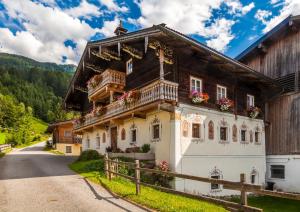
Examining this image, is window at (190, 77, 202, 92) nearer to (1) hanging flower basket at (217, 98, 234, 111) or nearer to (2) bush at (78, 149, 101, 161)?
(1) hanging flower basket at (217, 98, 234, 111)

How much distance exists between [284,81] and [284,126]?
11.6 feet

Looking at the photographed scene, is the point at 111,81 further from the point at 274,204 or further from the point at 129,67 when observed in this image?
the point at 274,204

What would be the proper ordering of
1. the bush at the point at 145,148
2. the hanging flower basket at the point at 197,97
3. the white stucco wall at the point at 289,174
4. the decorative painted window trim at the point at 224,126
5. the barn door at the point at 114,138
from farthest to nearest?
the barn door at the point at 114,138
the white stucco wall at the point at 289,174
the decorative painted window trim at the point at 224,126
the bush at the point at 145,148
the hanging flower basket at the point at 197,97

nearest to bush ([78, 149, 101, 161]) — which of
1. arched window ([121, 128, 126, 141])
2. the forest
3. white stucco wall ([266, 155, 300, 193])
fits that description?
arched window ([121, 128, 126, 141])

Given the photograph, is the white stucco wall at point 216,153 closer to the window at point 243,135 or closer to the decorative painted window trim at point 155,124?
the window at point 243,135

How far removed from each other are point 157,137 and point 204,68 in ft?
18.4

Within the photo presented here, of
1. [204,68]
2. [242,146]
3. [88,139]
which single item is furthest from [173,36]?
[88,139]

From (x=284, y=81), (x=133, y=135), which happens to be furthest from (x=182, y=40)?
(x=284, y=81)

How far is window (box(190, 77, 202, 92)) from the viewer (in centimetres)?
1845

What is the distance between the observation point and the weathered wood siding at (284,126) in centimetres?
2170

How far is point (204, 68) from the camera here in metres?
19.3

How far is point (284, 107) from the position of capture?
2283 cm

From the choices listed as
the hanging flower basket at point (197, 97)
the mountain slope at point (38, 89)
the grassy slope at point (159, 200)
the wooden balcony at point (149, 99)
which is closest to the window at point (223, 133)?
the hanging flower basket at point (197, 97)

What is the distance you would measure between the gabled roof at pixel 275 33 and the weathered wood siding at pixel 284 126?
5.01 meters
